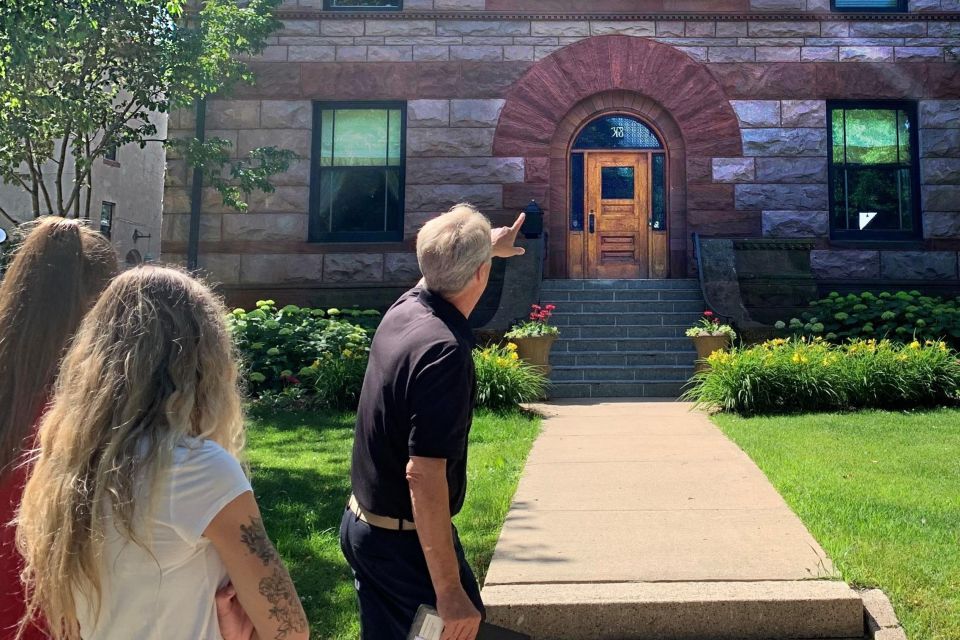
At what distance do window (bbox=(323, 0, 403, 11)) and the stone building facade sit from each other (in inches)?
3.3

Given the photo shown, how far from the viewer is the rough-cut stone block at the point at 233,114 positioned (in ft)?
45.8

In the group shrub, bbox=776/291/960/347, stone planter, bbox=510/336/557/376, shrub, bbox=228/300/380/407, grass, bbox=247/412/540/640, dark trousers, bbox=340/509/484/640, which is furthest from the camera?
shrub, bbox=776/291/960/347

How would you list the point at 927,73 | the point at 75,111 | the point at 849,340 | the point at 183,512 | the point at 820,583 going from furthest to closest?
the point at 927,73 → the point at 849,340 → the point at 75,111 → the point at 820,583 → the point at 183,512

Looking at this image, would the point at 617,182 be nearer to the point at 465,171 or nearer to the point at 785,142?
the point at 465,171

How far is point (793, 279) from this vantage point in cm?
1253

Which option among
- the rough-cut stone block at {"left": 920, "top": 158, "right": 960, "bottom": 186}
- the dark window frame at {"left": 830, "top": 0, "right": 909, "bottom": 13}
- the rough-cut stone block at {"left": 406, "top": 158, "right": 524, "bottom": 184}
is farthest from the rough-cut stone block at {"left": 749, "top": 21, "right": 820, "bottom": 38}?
the rough-cut stone block at {"left": 406, "top": 158, "right": 524, "bottom": 184}

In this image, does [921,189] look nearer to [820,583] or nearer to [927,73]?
[927,73]

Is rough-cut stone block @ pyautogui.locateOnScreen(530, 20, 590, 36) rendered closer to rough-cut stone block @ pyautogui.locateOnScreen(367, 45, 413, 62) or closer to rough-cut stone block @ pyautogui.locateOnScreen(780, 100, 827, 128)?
rough-cut stone block @ pyautogui.locateOnScreen(367, 45, 413, 62)

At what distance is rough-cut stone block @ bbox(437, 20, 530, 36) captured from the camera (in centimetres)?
1400

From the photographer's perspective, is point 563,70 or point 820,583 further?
point 563,70

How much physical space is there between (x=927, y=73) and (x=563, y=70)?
652cm

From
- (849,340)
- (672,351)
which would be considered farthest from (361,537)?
(849,340)

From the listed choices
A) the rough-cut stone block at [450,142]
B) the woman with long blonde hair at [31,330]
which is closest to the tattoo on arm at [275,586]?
the woman with long blonde hair at [31,330]

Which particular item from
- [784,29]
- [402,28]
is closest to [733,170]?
[784,29]
